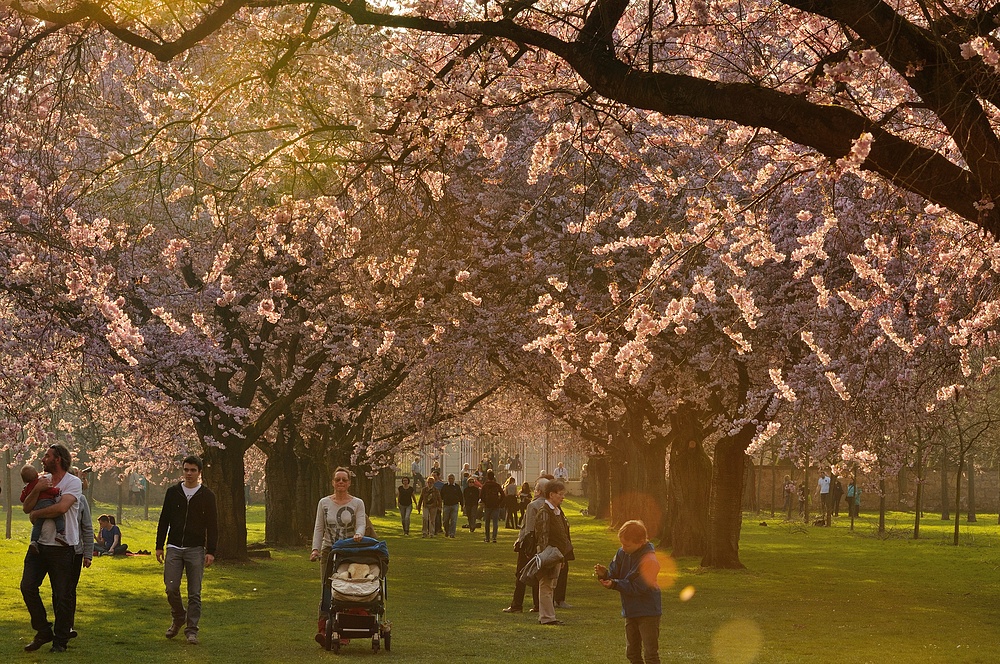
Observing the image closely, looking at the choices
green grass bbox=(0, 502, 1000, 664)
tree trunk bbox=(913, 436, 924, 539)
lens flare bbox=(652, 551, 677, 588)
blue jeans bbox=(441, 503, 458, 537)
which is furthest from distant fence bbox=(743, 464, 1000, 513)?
lens flare bbox=(652, 551, 677, 588)

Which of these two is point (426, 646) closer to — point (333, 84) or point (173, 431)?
point (333, 84)

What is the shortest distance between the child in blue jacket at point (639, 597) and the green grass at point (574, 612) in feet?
8.86

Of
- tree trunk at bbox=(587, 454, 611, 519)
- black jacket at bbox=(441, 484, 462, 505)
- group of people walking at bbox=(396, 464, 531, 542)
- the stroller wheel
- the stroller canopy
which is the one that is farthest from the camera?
tree trunk at bbox=(587, 454, 611, 519)

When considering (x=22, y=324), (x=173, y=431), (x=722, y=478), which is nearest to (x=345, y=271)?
(x=22, y=324)

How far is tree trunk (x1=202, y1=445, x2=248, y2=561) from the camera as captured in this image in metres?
28.2

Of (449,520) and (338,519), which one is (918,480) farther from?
(338,519)

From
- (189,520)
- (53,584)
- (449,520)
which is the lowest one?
(449,520)

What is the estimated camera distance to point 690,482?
3022cm

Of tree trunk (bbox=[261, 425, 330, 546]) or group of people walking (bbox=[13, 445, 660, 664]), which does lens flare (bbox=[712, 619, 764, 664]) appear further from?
tree trunk (bbox=[261, 425, 330, 546])

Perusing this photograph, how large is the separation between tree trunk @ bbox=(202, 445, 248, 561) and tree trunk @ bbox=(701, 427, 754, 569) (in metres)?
9.89

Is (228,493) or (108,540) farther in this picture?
(108,540)

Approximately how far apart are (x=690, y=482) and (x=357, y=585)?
17.7m

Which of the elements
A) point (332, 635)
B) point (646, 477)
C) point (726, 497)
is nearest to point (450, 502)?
point (646, 477)

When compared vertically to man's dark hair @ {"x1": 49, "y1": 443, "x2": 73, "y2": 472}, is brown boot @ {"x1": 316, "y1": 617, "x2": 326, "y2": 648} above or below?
below
